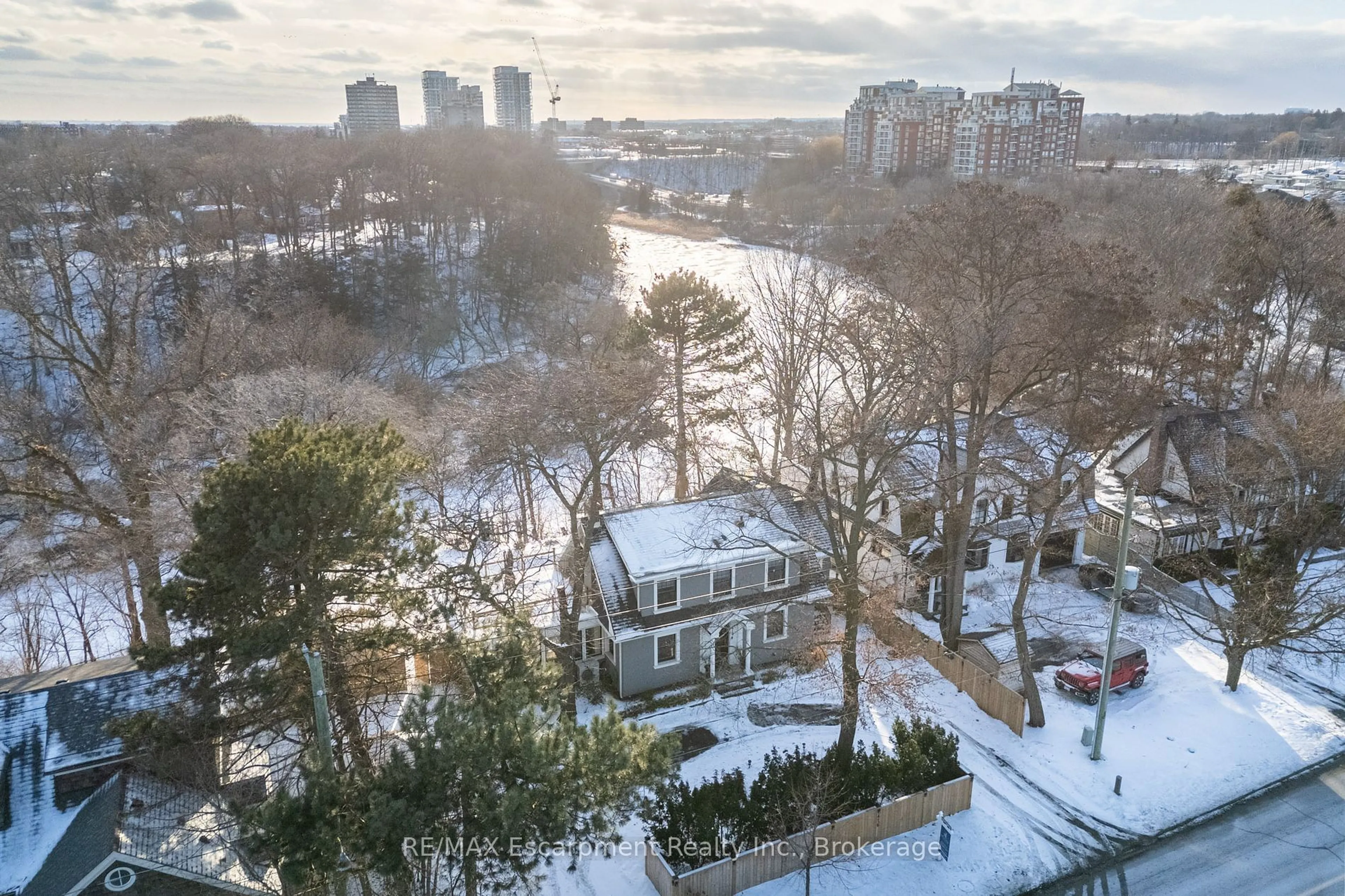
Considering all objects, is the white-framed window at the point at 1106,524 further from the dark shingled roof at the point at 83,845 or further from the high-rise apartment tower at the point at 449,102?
the high-rise apartment tower at the point at 449,102

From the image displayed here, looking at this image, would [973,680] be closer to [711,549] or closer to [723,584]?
[723,584]

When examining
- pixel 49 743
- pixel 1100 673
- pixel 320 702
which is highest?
pixel 320 702

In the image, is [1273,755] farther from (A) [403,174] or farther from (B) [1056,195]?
(A) [403,174]

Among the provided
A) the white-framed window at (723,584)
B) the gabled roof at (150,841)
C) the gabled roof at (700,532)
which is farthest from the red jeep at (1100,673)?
the gabled roof at (150,841)

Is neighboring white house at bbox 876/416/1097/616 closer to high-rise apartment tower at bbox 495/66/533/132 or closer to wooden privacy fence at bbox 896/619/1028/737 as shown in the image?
wooden privacy fence at bbox 896/619/1028/737

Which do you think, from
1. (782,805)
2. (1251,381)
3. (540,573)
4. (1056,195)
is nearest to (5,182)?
(540,573)

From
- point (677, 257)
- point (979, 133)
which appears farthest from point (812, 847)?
point (979, 133)

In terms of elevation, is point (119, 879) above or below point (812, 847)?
above
